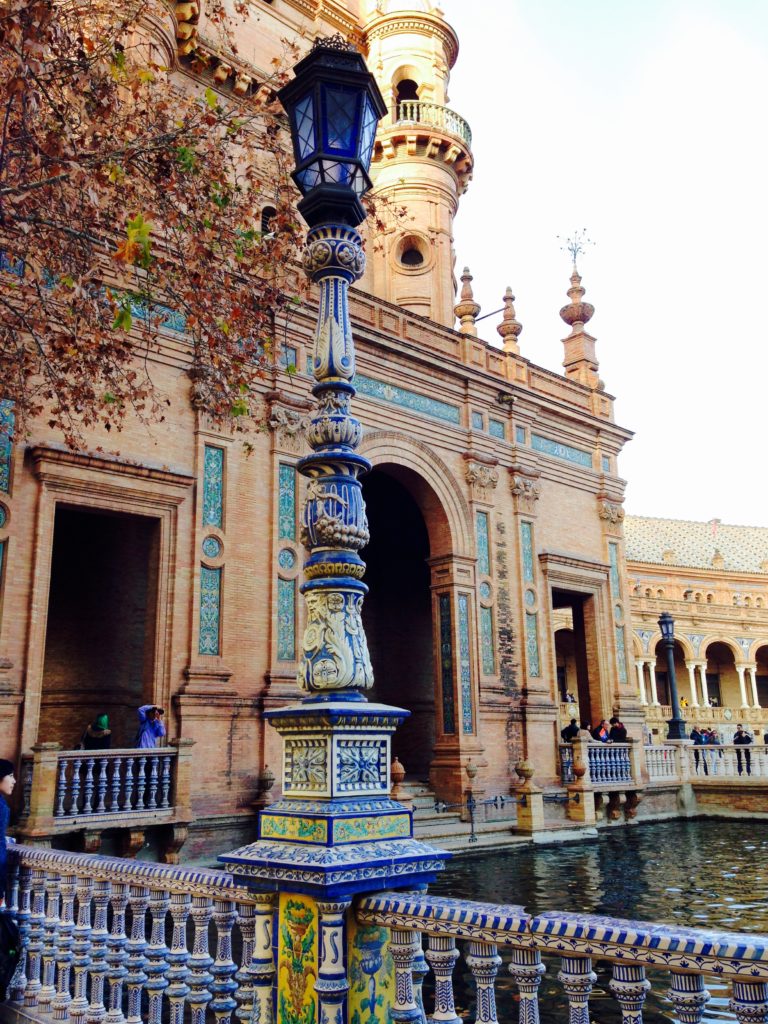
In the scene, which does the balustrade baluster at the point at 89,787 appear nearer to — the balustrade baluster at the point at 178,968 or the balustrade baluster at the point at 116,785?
the balustrade baluster at the point at 116,785

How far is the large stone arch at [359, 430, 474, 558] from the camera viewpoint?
689 inches

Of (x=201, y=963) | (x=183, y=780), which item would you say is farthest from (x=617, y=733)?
(x=201, y=963)

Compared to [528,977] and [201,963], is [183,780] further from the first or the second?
[528,977]

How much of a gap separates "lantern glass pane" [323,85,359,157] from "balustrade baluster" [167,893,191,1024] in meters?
3.68

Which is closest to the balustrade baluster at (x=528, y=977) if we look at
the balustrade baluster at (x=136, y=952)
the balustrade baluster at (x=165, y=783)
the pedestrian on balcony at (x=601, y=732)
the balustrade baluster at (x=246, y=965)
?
the balustrade baluster at (x=246, y=965)

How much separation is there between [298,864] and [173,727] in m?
9.50

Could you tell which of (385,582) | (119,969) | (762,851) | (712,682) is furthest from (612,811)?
(712,682)

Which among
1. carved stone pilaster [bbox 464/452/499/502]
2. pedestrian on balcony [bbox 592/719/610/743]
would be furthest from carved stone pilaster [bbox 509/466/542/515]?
pedestrian on balcony [bbox 592/719/610/743]

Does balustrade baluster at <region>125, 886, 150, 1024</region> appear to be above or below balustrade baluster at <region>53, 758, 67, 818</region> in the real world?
below

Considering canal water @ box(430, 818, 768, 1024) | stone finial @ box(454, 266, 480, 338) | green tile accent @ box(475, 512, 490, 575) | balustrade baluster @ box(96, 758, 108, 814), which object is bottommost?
canal water @ box(430, 818, 768, 1024)

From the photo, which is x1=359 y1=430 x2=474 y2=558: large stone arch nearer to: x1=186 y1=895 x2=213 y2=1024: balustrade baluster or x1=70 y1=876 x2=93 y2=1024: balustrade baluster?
x1=70 y1=876 x2=93 y2=1024: balustrade baluster

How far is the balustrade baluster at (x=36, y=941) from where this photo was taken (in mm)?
5121

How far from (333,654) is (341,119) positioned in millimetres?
2655

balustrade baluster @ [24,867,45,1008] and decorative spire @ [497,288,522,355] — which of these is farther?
decorative spire @ [497,288,522,355]
